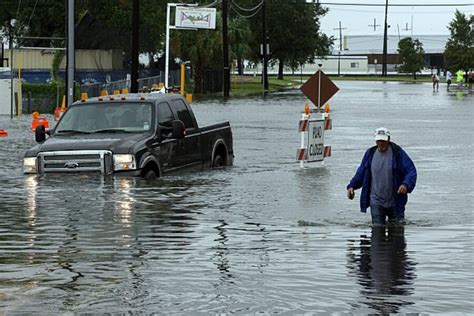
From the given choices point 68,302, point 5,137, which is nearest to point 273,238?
point 68,302

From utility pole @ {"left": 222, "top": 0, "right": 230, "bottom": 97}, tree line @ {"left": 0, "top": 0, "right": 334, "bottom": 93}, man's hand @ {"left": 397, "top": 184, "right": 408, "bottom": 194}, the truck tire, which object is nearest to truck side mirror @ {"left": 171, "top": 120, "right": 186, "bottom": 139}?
the truck tire

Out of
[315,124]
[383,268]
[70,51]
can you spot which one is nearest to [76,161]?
[315,124]

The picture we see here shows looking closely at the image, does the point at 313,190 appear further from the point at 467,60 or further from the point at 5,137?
the point at 467,60

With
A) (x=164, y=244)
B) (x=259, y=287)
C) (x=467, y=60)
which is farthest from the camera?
(x=467, y=60)

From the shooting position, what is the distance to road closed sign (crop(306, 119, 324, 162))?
25031mm

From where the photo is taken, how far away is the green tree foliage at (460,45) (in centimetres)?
12762

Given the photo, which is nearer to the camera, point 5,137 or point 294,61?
point 5,137

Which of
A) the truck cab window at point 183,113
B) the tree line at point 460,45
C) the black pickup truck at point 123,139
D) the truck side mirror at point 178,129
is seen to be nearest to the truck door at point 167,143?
the black pickup truck at point 123,139

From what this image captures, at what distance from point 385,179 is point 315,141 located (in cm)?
1108

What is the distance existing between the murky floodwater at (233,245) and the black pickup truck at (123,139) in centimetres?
29

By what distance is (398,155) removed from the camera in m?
14.3

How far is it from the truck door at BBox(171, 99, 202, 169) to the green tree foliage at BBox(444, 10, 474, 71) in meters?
108

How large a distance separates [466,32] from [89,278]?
402 ft

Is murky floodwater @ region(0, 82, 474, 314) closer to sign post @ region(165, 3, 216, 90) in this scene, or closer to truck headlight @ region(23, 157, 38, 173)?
truck headlight @ region(23, 157, 38, 173)
